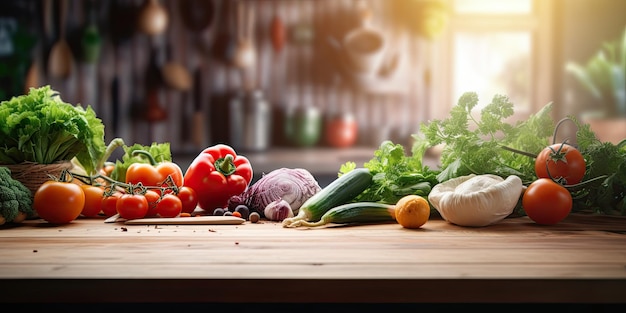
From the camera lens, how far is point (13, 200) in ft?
6.59

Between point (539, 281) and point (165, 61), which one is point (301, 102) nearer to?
point (165, 61)

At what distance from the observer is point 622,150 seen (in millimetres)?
2289

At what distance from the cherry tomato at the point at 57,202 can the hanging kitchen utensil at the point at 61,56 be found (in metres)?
2.71

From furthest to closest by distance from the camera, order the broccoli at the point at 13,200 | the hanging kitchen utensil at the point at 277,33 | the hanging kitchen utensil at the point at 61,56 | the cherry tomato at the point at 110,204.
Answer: the hanging kitchen utensil at the point at 277,33
the hanging kitchen utensil at the point at 61,56
the cherry tomato at the point at 110,204
the broccoli at the point at 13,200

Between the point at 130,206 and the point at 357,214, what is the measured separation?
676 millimetres

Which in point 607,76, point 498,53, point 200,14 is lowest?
point 607,76

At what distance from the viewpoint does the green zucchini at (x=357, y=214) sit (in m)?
2.06

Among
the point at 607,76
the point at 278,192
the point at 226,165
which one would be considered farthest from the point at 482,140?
the point at 607,76

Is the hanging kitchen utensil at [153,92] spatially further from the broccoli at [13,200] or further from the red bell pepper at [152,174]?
the broccoli at [13,200]

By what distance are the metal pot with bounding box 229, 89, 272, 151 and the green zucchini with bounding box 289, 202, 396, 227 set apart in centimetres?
248

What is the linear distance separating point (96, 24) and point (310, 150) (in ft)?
5.36

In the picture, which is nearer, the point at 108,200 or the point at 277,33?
the point at 108,200

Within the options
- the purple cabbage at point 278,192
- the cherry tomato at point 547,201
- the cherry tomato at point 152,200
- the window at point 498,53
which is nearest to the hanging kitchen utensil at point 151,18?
the window at point 498,53

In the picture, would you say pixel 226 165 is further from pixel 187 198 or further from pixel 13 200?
pixel 13 200
